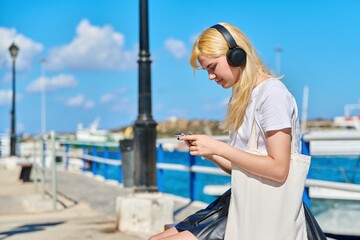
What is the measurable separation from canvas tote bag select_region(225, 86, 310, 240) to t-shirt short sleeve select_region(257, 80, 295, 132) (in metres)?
0.05

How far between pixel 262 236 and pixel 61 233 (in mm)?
4471

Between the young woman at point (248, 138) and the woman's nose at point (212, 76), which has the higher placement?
the woman's nose at point (212, 76)

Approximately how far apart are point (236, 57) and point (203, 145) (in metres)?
0.34

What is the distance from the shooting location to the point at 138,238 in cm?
577

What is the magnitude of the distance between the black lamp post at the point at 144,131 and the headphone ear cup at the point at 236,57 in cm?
421

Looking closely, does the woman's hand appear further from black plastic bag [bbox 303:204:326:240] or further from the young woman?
black plastic bag [bbox 303:204:326:240]

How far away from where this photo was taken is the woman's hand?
84.8 inches

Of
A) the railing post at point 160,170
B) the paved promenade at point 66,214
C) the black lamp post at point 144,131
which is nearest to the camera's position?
the paved promenade at point 66,214

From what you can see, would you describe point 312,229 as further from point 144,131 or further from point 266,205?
point 144,131

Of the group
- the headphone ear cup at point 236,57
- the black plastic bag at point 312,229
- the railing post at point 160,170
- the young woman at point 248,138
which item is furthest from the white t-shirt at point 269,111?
the railing post at point 160,170

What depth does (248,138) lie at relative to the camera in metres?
2.26

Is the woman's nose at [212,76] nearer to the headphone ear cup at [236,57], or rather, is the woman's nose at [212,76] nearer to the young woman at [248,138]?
the young woman at [248,138]

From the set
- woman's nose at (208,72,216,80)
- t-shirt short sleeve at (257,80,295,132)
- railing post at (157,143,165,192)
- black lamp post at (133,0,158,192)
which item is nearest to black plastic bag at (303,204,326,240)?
t-shirt short sleeve at (257,80,295,132)

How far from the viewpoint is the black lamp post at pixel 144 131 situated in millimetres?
6340
